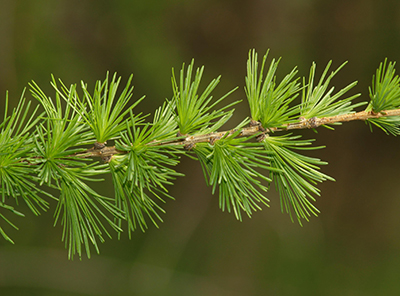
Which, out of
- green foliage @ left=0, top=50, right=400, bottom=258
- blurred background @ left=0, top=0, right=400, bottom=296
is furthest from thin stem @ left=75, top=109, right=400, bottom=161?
blurred background @ left=0, top=0, right=400, bottom=296

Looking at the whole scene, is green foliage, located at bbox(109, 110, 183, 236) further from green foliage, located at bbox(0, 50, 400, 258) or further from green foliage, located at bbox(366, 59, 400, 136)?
green foliage, located at bbox(366, 59, 400, 136)

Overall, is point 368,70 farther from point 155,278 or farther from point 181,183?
point 155,278

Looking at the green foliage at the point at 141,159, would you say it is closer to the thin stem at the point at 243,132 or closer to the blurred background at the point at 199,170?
the thin stem at the point at 243,132

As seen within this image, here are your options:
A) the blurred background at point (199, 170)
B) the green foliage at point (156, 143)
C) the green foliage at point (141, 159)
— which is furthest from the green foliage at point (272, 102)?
the blurred background at point (199, 170)

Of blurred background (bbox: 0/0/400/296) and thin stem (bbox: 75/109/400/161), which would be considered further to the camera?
blurred background (bbox: 0/0/400/296)

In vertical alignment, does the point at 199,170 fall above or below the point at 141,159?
above

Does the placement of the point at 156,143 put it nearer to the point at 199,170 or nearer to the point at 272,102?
the point at 272,102

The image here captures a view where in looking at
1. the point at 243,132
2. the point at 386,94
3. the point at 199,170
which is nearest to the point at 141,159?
the point at 243,132

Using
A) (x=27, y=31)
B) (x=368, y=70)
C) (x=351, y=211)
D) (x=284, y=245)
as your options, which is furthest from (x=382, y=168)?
(x=27, y=31)
